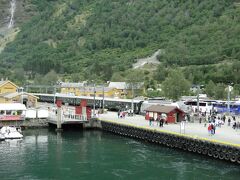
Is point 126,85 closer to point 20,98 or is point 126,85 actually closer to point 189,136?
point 20,98

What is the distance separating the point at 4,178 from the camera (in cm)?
4469

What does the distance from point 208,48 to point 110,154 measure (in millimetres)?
137059

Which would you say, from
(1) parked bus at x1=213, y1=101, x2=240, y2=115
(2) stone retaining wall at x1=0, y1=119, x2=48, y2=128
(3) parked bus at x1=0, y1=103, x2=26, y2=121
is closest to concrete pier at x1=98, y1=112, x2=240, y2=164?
(2) stone retaining wall at x1=0, y1=119, x2=48, y2=128

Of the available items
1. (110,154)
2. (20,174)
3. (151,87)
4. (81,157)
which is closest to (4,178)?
(20,174)

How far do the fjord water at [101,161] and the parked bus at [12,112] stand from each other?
1165cm

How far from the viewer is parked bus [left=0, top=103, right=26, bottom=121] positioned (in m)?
78.4

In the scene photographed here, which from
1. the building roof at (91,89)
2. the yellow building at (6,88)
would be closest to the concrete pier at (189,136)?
the yellow building at (6,88)

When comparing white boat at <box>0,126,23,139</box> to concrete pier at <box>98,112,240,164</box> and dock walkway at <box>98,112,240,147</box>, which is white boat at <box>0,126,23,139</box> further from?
dock walkway at <box>98,112,240,147</box>

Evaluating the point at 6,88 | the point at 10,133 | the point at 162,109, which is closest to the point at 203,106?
the point at 162,109

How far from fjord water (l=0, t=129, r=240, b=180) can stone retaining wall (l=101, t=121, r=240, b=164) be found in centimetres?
88

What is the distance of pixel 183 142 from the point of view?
5825 cm

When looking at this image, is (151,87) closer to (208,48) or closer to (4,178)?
(208,48)

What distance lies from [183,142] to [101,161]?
11.7 meters

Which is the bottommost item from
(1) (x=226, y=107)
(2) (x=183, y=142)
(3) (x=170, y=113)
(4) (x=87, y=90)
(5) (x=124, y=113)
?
(2) (x=183, y=142)
